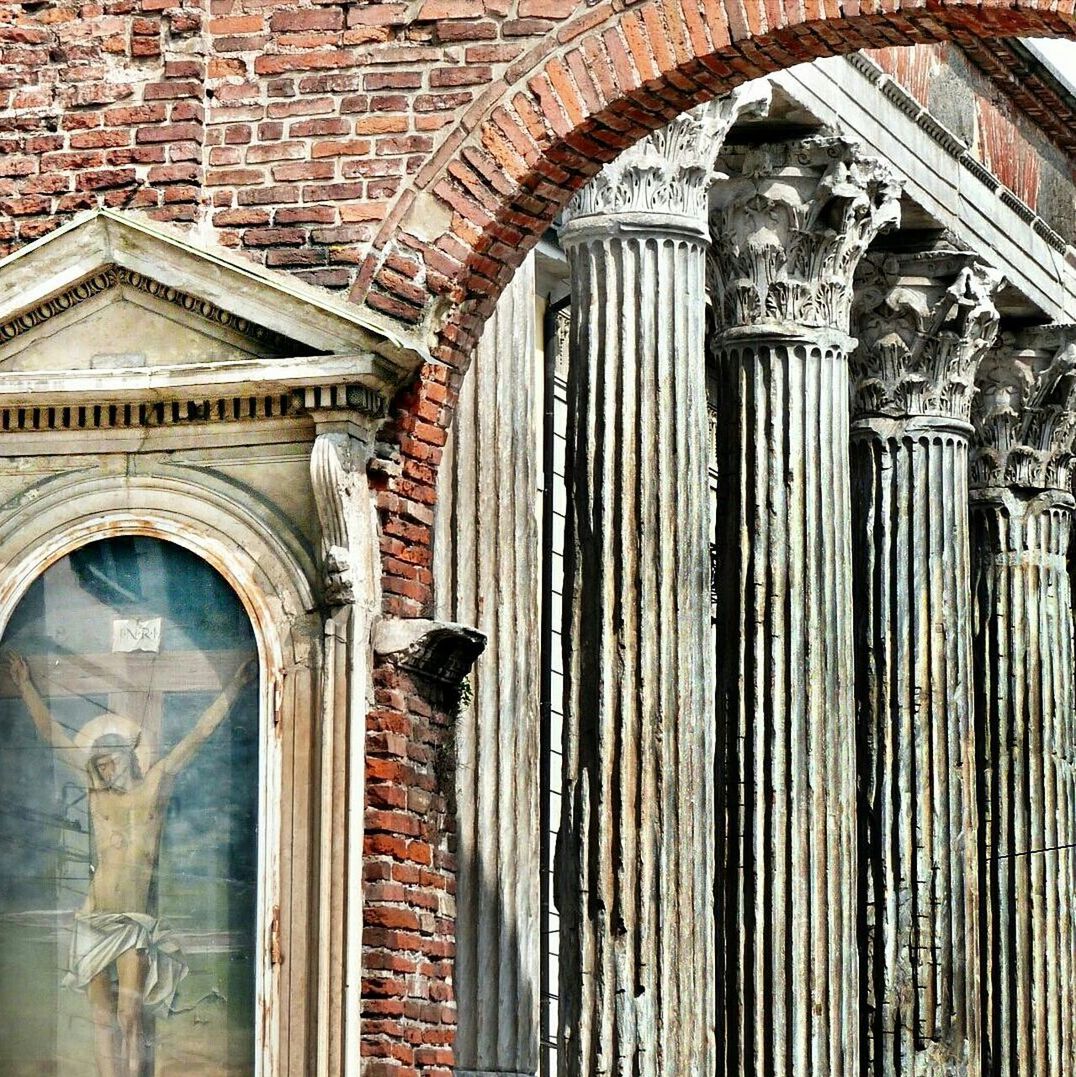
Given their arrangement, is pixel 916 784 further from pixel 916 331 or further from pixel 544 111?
pixel 544 111

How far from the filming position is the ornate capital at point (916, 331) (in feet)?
71.6

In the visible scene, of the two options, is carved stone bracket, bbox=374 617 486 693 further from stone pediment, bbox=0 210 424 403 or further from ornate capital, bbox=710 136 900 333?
ornate capital, bbox=710 136 900 333

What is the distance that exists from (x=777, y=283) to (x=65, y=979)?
8.83 m

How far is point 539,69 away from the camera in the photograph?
37.0ft

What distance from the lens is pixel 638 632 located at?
15594mm

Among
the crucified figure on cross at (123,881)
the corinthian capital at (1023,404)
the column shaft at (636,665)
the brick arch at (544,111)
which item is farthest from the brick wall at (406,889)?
the corinthian capital at (1023,404)

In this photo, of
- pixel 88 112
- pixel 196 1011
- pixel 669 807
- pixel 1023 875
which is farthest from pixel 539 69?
pixel 1023 875

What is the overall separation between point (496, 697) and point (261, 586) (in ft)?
12.6

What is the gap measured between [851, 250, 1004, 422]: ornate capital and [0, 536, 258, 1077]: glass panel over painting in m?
11.3

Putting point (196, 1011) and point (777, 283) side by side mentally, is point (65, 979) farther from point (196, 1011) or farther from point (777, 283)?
point (777, 283)

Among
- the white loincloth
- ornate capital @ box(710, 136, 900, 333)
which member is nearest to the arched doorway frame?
the white loincloth

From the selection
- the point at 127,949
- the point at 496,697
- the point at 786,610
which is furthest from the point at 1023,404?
the point at 127,949

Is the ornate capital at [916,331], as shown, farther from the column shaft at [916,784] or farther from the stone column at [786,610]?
the stone column at [786,610]

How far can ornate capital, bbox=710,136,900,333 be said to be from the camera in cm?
1875
